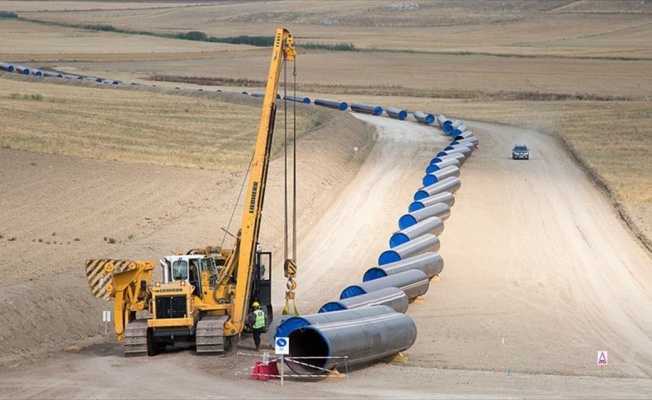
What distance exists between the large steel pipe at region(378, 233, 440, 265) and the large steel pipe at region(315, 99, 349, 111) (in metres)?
53.9

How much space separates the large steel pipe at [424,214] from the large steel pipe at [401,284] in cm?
827

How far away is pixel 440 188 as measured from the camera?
54.8 m

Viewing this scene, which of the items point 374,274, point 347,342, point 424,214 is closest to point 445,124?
point 424,214

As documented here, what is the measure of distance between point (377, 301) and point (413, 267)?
249 inches

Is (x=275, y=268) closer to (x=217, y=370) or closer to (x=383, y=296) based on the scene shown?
(x=383, y=296)

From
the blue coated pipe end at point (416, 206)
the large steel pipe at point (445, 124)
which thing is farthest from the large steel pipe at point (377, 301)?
the large steel pipe at point (445, 124)

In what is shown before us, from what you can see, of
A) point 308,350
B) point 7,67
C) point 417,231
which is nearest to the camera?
point 308,350

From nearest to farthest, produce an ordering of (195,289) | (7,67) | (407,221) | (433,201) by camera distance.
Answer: (195,289) → (407,221) → (433,201) → (7,67)

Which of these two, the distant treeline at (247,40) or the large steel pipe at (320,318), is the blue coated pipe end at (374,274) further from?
the distant treeline at (247,40)

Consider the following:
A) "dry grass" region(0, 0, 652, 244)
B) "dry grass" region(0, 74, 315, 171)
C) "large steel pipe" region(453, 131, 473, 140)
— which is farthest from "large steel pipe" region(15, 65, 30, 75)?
"large steel pipe" region(453, 131, 473, 140)

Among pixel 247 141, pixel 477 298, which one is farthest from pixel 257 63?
pixel 477 298

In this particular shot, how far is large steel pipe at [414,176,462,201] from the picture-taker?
174ft

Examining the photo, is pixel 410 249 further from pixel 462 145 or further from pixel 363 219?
pixel 462 145

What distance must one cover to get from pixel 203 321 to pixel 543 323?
460 inches
